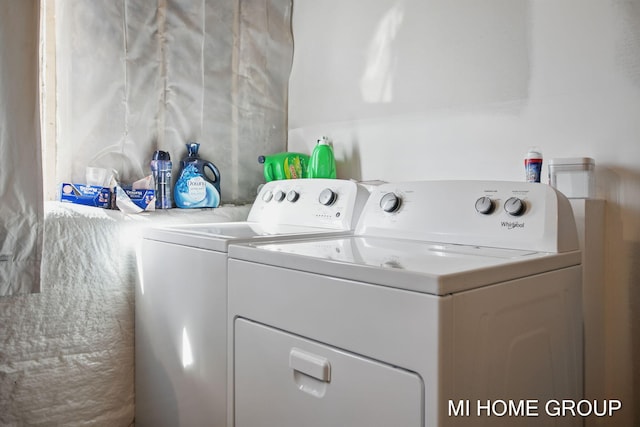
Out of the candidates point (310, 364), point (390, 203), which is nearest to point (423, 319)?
point (310, 364)

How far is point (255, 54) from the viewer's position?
91.9 inches

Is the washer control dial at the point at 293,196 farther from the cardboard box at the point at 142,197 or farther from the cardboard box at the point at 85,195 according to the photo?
the cardboard box at the point at 85,195

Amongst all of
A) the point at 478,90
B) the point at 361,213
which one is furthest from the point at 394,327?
the point at 478,90

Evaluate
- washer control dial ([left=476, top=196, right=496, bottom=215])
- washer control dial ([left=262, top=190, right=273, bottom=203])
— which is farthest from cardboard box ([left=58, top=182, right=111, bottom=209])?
washer control dial ([left=476, top=196, right=496, bottom=215])

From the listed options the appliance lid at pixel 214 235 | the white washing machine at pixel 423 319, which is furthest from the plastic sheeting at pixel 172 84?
the white washing machine at pixel 423 319

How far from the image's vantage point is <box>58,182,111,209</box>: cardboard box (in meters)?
1.73

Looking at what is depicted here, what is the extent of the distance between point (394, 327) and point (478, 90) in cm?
113

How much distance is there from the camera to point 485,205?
4.45 ft

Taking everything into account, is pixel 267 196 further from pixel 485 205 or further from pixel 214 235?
pixel 485 205

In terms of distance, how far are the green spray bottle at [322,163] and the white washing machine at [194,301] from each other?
0.13 metres

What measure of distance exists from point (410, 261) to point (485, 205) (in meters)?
0.43

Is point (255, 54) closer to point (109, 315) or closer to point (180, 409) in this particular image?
point (109, 315)

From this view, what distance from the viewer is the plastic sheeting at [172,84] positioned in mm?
1799

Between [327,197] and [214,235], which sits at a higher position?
[327,197]
